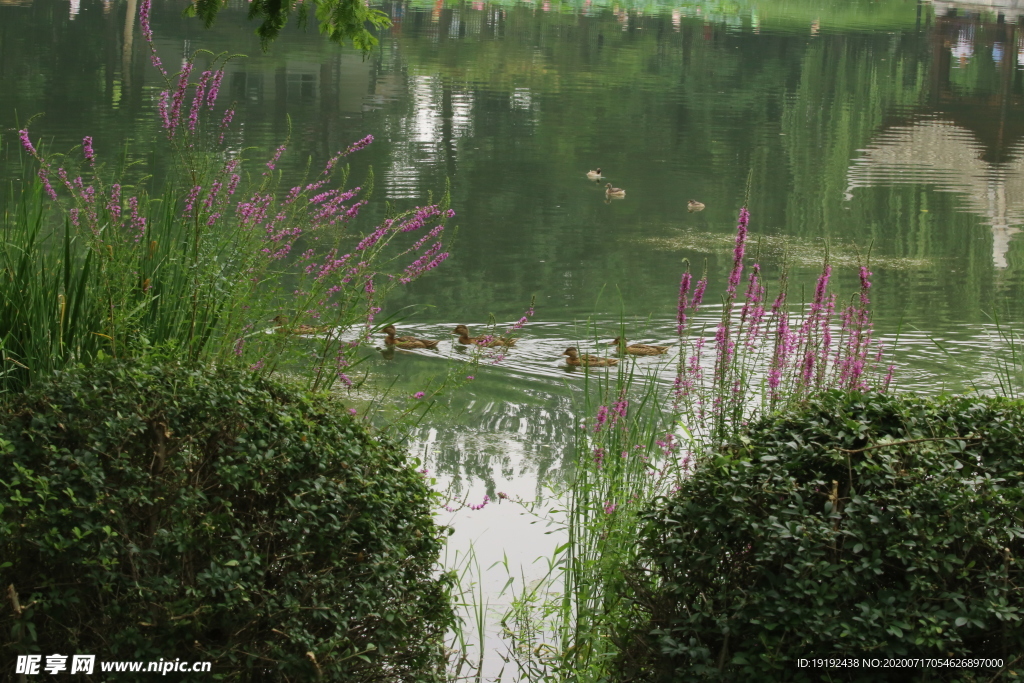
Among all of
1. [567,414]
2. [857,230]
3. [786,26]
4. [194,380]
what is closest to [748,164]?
[857,230]

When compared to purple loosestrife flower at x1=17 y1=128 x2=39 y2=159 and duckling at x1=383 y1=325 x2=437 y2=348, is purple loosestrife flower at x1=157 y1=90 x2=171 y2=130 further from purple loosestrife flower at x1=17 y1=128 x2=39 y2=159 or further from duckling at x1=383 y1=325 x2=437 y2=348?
duckling at x1=383 y1=325 x2=437 y2=348

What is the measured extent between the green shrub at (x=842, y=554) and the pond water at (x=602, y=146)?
4.87 ft

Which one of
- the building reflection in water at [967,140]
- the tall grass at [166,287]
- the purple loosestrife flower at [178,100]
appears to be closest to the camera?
the tall grass at [166,287]

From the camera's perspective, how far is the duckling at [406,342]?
24.3 ft

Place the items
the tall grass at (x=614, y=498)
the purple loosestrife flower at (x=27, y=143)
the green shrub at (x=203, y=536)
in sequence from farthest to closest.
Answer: the purple loosestrife flower at (x=27, y=143) → the tall grass at (x=614, y=498) → the green shrub at (x=203, y=536)

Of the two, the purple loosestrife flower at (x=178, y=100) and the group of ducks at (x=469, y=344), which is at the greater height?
the purple loosestrife flower at (x=178, y=100)

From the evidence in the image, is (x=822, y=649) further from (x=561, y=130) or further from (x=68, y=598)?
(x=561, y=130)

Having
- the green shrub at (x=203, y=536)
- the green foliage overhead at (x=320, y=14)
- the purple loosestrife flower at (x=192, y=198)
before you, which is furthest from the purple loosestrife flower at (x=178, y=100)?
the green shrub at (x=203, y=536)

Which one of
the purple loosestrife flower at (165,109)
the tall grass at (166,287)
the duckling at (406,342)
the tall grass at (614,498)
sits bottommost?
the duckling at (406,342)

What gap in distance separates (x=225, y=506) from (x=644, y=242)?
9.26 meters

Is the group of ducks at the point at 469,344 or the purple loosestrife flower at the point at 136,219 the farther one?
the group of ducks at the point at 469,344

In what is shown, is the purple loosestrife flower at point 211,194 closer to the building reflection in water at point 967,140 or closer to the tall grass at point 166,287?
the tall grass at point 166,287

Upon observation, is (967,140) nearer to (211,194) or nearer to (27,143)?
(211,194)

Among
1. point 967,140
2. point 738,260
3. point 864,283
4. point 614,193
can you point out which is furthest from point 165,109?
point 967,140
